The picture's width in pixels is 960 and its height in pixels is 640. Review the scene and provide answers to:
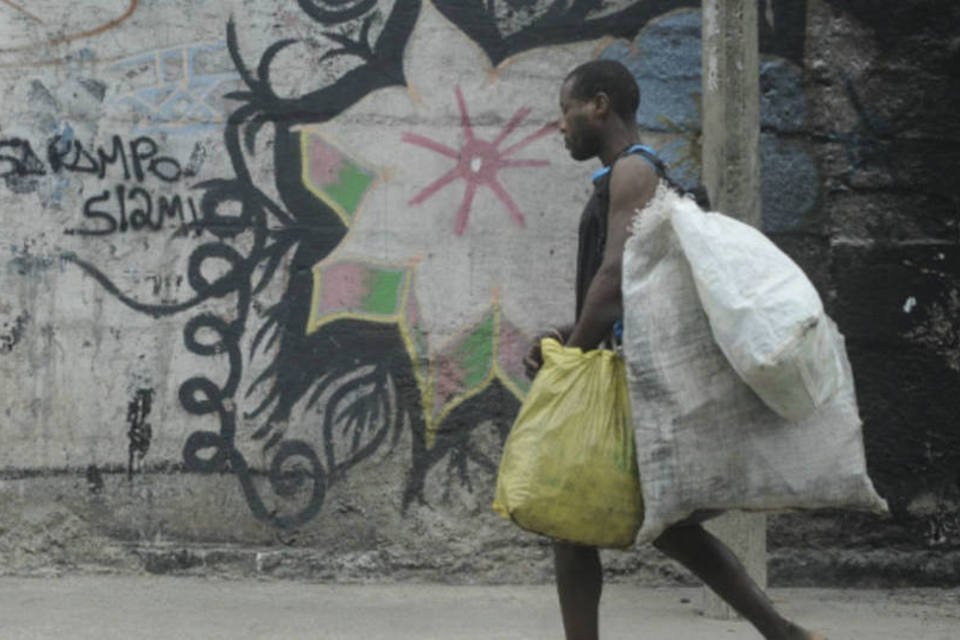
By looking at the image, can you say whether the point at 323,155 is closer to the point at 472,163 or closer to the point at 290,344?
the point at 472,163

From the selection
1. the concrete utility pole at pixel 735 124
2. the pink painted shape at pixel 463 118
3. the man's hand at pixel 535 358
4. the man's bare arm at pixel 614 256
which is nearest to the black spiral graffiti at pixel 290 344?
the pink painted shape at pixel 463 118

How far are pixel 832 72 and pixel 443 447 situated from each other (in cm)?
200

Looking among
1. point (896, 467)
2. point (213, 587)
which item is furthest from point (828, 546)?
point (213, 587)

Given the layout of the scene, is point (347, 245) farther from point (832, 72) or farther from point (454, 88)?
point (832, 72)

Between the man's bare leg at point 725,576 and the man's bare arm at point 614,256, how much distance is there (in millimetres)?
525

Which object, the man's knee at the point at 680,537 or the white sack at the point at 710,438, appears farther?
the man's knee at the point at 680,537

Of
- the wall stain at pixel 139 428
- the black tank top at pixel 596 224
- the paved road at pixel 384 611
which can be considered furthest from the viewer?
the wall stain at pixel 139 428

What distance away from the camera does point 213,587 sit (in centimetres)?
574

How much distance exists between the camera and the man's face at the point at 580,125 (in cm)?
421

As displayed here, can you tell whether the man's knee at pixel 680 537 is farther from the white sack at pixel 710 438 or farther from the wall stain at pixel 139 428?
the wall stain at pixel 139 428

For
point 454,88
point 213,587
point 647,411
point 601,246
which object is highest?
point 454,88

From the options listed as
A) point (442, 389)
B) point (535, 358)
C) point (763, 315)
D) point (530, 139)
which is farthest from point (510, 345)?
point (763, 315)

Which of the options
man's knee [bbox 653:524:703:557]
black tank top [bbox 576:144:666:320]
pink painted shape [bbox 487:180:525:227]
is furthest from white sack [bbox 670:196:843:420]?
pink painted shape [bbox 487:180:525:227]

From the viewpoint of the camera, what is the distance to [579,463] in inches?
150
